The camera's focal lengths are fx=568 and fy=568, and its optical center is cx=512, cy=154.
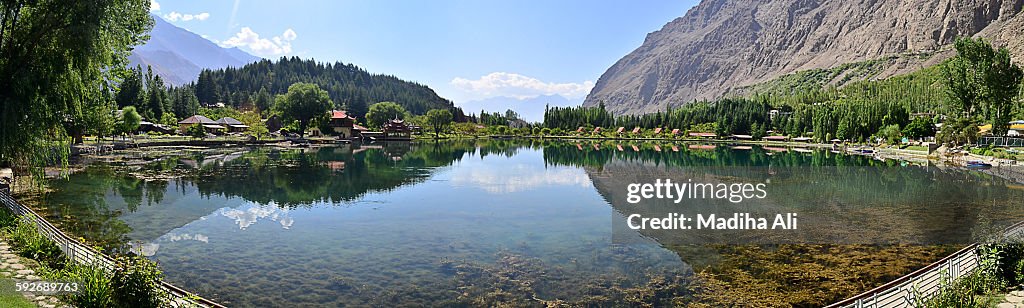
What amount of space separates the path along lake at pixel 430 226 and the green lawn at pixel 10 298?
2.63 meters

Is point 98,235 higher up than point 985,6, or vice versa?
point 985,6

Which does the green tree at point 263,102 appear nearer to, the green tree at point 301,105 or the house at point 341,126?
the house at point 341,126

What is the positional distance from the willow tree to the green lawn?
606 cm

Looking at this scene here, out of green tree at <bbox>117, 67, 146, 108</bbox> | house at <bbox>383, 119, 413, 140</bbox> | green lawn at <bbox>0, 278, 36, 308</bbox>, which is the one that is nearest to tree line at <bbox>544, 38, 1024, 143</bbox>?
house at <bbox>383, 119, 413, 140</bbox>

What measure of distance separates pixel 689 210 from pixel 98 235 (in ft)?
59.2

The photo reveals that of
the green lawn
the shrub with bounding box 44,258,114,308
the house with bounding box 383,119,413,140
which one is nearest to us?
the green lawn

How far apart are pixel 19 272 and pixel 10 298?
168cm

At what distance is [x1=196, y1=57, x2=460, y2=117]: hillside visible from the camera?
393 ft

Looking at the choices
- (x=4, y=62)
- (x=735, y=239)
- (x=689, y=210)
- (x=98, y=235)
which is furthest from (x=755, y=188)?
(x=4, y=62)

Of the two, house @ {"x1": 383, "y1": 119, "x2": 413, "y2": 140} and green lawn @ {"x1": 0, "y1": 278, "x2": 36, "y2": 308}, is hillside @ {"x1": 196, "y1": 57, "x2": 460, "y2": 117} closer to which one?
house @ {"x1": 383, "y1": 119, "x2": 413, "y2": 140}

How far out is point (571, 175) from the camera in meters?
33.8

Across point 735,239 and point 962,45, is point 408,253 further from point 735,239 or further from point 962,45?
point 962,45

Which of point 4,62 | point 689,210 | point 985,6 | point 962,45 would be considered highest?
point 985,6

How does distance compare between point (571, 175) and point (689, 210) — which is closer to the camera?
point (689, 210)
